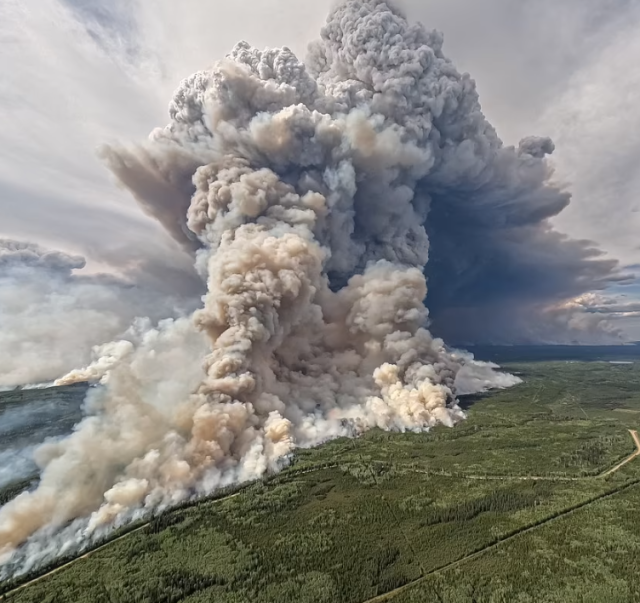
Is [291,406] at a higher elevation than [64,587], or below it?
higher

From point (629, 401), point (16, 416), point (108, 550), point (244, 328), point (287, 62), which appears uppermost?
point (287, 62)

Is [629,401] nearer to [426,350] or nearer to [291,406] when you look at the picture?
[426,350]

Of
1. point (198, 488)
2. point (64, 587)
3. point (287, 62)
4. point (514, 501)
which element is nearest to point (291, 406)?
point (198, 488)

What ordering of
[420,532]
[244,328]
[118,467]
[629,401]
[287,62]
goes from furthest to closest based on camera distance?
1. [629,401]
2. [287,62]
3. [244,328]
4. [118,467]
5. [420,532]

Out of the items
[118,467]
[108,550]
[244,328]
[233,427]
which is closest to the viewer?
Result: [108,550]

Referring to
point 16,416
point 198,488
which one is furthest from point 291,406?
point 16,416

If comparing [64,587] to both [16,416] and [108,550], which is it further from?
[16,416]

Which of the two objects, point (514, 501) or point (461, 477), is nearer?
point (514, 501)
